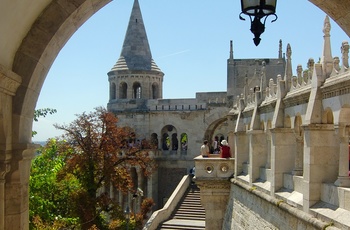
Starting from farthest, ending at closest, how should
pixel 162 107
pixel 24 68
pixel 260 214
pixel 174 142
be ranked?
pixel 174 142 → pixel 162 107 → pixel 260 214 → pixel 24 68

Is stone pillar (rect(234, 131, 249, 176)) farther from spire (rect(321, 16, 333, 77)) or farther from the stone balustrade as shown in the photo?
spire (rect(321, 16, 333, 77))

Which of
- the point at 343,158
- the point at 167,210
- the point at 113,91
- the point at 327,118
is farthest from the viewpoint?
the point at 113,91

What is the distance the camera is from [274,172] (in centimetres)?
1316

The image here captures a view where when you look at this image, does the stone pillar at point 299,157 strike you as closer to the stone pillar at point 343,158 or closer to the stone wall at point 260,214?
the stone wall at point 260,214

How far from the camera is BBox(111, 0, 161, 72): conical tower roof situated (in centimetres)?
4025

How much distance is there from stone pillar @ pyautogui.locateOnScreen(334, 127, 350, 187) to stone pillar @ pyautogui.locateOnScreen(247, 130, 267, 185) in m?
6.45

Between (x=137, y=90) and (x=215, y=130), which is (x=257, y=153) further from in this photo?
(x=137, y=90)

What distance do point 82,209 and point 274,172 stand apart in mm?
12327

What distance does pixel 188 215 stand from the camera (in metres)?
25.8

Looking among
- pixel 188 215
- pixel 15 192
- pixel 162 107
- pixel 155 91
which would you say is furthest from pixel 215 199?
pixel 155 91

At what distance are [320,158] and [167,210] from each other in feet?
51.6

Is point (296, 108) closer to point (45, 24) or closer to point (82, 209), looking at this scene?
point (45, 24)

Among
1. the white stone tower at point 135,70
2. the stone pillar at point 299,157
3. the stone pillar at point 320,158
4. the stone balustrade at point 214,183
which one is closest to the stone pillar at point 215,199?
the stone balustrade at point 214,183

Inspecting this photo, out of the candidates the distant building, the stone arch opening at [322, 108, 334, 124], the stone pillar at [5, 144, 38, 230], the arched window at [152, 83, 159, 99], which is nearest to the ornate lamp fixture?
the stone pillar at [5, 144, 38, 230]
